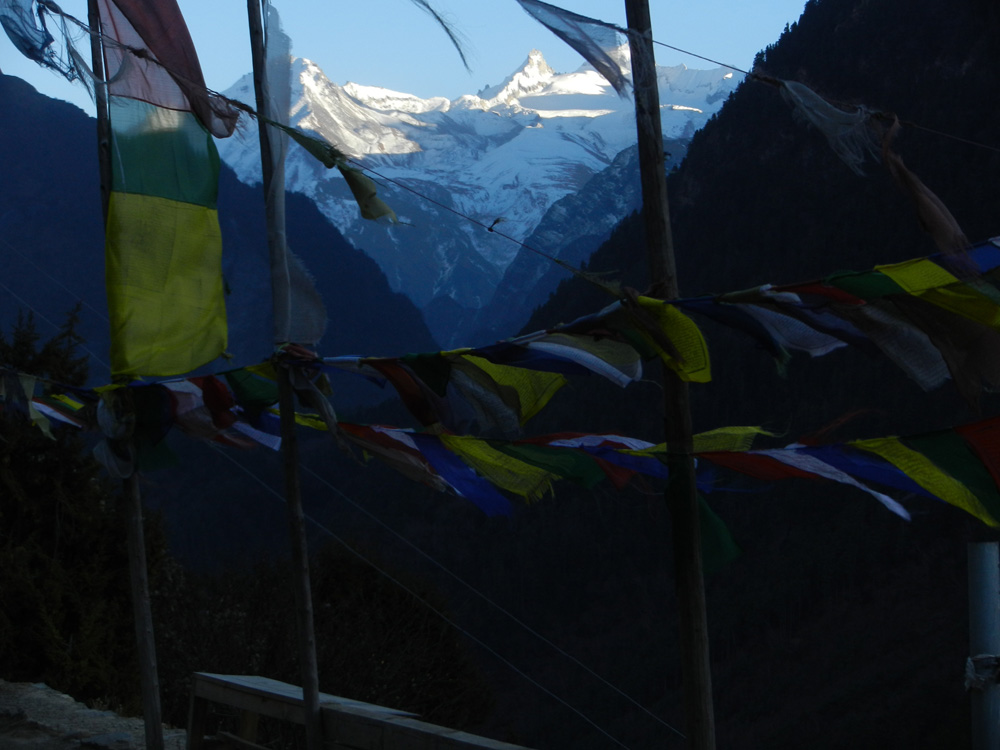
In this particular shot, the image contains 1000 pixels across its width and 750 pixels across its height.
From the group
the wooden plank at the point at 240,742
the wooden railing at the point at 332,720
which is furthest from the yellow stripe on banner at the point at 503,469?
the wooden plank at the point at 240,742

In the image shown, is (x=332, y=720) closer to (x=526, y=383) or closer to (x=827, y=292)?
(x=526, y=383)

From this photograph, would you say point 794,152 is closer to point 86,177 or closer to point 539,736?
point 539,736

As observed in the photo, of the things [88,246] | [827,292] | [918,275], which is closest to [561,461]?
[827,292]

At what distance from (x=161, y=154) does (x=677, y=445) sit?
3.18 m

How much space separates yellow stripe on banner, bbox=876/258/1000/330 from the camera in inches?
135

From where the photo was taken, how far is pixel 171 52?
5625mm

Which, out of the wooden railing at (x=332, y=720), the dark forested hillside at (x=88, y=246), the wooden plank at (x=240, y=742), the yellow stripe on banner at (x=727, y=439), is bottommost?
the wooden plank at (x=240, y=742)

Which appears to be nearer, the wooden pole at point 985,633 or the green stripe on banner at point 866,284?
the green stripe on banner at point 866,284

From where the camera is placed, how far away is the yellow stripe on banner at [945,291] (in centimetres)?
342

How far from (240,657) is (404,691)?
411 centimetres

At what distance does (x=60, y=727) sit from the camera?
308 inches

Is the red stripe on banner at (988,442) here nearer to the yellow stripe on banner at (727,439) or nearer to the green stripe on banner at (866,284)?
the green stripe on banner at (866,284)

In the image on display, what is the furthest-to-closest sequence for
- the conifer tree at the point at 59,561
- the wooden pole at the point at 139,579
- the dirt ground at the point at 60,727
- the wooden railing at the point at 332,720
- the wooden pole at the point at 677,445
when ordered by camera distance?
1. the conifer tree at the point at 59,561
2. the dirt ground at the point at 60,727
3. the wooden pole at the point at 139,579
4. the wooden pole at the point at 677,445
5. the wooden railing at the point at 332,720

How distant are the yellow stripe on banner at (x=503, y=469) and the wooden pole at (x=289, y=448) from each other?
0.81 m
